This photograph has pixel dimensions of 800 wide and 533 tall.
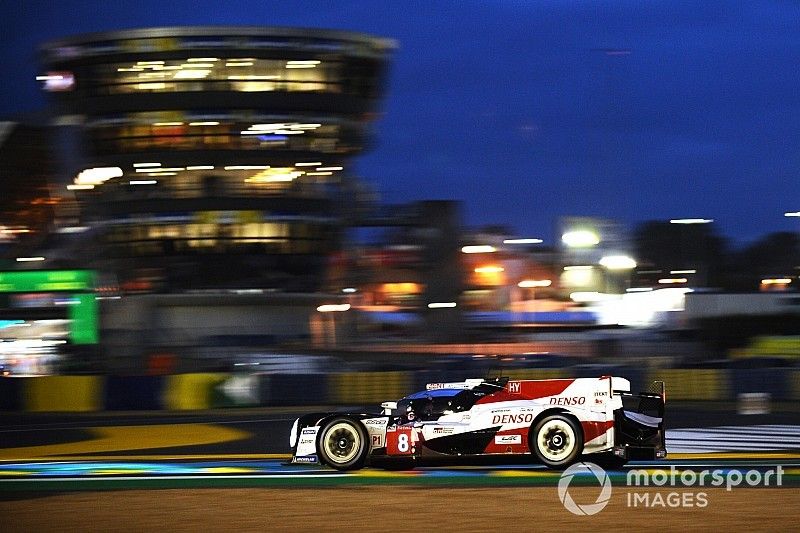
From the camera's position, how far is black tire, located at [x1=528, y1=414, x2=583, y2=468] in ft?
41.2

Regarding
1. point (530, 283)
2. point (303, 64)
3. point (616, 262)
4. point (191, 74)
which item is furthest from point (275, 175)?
point (616, 262)

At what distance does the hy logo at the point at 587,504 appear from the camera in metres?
10.2

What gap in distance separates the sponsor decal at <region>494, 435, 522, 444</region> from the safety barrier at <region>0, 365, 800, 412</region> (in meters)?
14.9

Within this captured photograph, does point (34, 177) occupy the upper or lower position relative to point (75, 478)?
upper

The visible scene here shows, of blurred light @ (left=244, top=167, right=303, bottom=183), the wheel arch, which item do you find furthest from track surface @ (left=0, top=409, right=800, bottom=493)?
blurred light @ (left=244, top=167, right=303, bottom=183)

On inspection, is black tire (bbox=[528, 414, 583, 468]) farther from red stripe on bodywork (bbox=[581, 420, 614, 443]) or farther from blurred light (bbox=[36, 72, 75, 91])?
blurred light (bbox=[36, 72, 75, 91])

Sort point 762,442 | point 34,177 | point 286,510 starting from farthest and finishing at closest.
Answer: point 34,177 → point 762,442 → point 286,510

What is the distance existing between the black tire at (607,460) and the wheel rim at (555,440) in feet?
0.99

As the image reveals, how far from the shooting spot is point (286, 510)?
34.2ft

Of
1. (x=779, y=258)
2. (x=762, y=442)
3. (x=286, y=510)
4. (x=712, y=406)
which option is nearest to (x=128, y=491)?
(x=286, y=510)

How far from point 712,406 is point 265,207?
48627mm

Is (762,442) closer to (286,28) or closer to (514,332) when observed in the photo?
(514,332)

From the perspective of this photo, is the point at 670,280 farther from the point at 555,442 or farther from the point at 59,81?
the point at 555,442

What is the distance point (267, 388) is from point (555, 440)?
1618 centimetres
